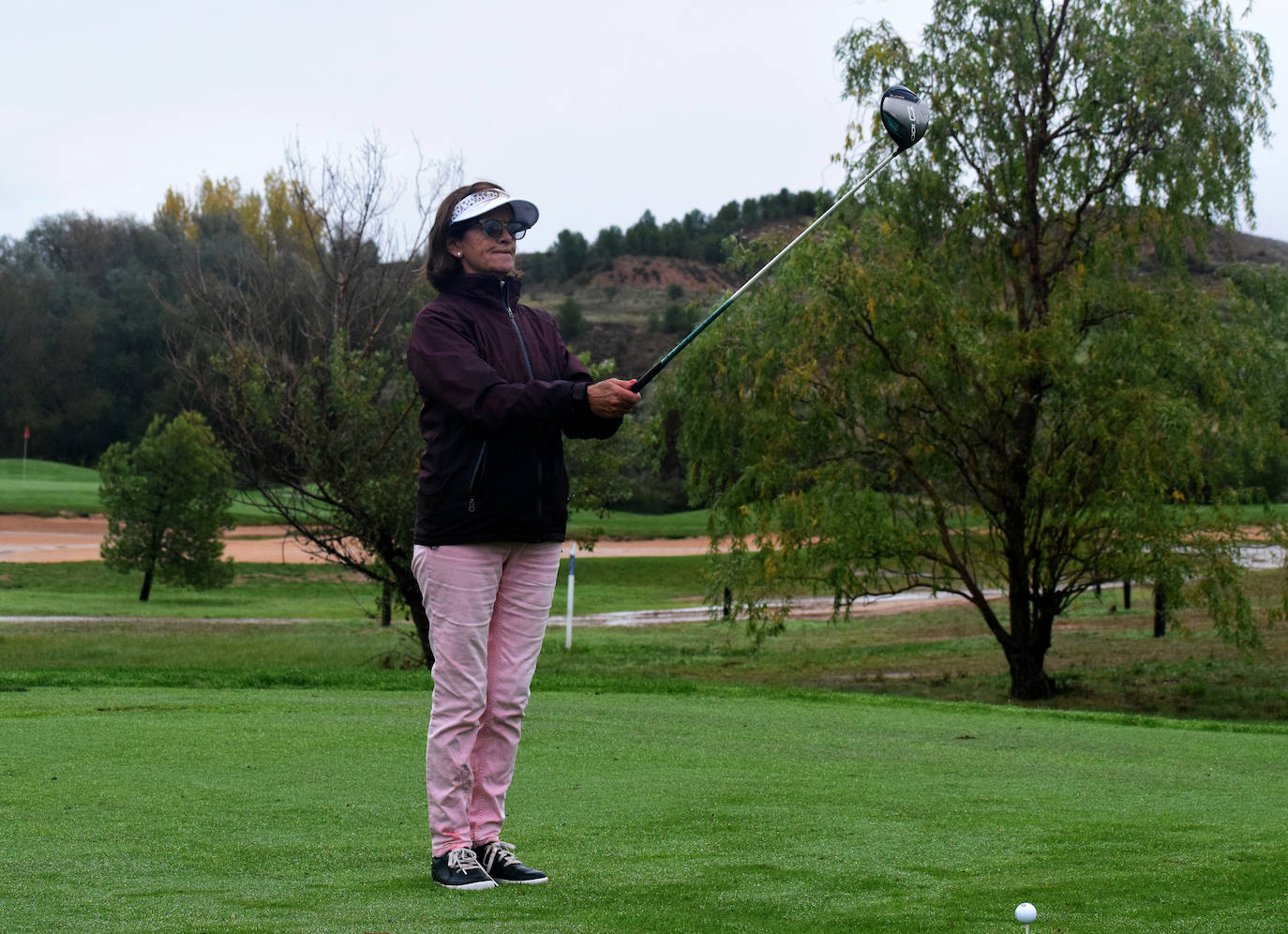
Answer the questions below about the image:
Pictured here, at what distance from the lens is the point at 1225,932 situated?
3305 millimetres

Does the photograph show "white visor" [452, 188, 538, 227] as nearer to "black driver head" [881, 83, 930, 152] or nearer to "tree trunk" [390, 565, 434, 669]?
"black driver head" [881, 83, 930, 152]

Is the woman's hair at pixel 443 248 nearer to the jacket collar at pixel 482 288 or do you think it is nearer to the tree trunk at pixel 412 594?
the jacket collar at pixel 482 288

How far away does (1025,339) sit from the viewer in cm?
1661

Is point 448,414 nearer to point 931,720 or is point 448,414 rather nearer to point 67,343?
point 931,720

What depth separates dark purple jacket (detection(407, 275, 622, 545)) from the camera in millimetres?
3996

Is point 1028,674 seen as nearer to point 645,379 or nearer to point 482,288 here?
point 645,379

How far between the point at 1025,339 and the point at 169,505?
61.9 ft

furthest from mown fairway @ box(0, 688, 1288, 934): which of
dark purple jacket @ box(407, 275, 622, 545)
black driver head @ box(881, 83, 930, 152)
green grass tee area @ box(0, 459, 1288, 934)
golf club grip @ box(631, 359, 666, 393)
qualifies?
black driver head @ box(881, 83, 930, 152)

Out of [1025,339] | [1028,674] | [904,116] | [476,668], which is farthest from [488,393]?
[1028,674]

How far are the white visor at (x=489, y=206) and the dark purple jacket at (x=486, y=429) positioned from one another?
27 cm

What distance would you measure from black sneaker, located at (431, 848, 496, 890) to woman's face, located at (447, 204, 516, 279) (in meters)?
1.78

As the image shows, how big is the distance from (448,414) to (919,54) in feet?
51.9

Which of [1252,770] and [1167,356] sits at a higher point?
[1167,356]

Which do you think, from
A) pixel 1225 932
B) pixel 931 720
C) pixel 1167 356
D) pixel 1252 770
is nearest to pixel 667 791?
pixel 1225 932
